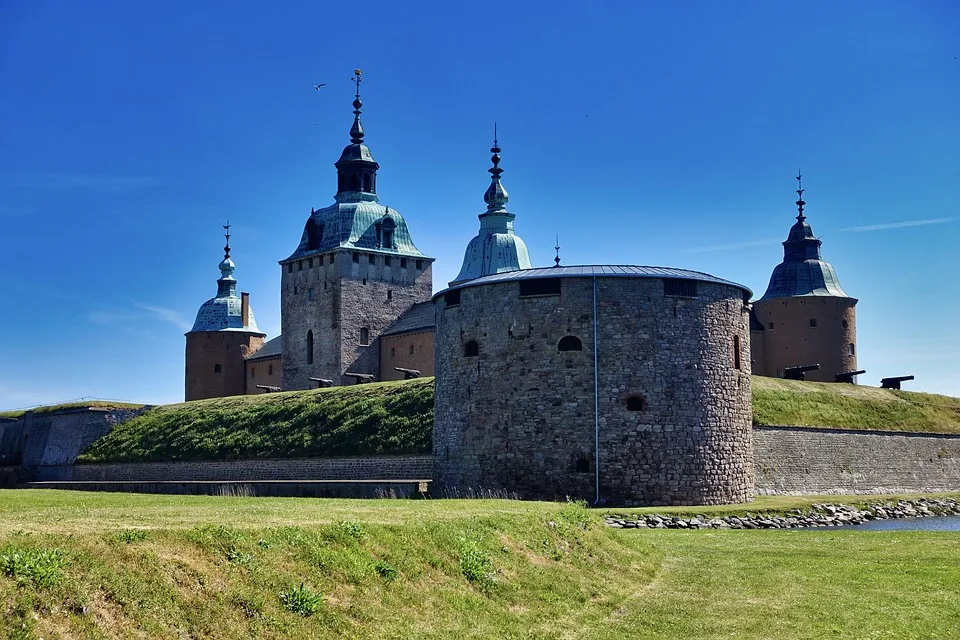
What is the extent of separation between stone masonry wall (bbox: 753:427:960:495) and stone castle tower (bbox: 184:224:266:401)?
39.8 meters

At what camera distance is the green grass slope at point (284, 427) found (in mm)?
36562

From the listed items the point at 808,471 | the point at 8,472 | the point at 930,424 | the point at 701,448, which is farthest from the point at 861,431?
the point at 8,472

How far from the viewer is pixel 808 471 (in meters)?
35.9

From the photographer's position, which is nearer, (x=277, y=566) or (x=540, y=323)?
(x=277, y=566)

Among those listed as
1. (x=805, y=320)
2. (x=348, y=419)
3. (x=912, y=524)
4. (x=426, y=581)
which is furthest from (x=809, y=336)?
(x=426, y=581)

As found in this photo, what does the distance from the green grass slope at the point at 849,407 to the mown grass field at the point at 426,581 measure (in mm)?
Result: 20894

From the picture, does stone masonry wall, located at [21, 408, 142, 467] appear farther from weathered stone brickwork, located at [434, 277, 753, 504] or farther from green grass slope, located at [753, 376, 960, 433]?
green grass slope, located at [753, 376, 960, 433]

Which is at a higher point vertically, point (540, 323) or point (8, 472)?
point (540, 323)

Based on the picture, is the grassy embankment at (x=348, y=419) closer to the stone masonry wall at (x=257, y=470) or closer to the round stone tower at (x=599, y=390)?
the stone masonry wall at (x=257, y=470)

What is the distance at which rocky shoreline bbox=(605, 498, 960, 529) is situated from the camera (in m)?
23.3

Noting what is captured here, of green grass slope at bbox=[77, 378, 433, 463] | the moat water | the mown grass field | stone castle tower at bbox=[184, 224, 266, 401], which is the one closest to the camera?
the mown grass field

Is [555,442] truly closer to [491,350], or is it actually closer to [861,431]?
[491,350]

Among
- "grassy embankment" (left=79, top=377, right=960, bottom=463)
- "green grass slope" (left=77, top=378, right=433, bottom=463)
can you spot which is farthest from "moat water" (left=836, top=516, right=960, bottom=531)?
"green grass slope" (left=77, top=378, right=433, bottom=463)

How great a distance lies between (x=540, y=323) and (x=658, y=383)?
2.99 meters
